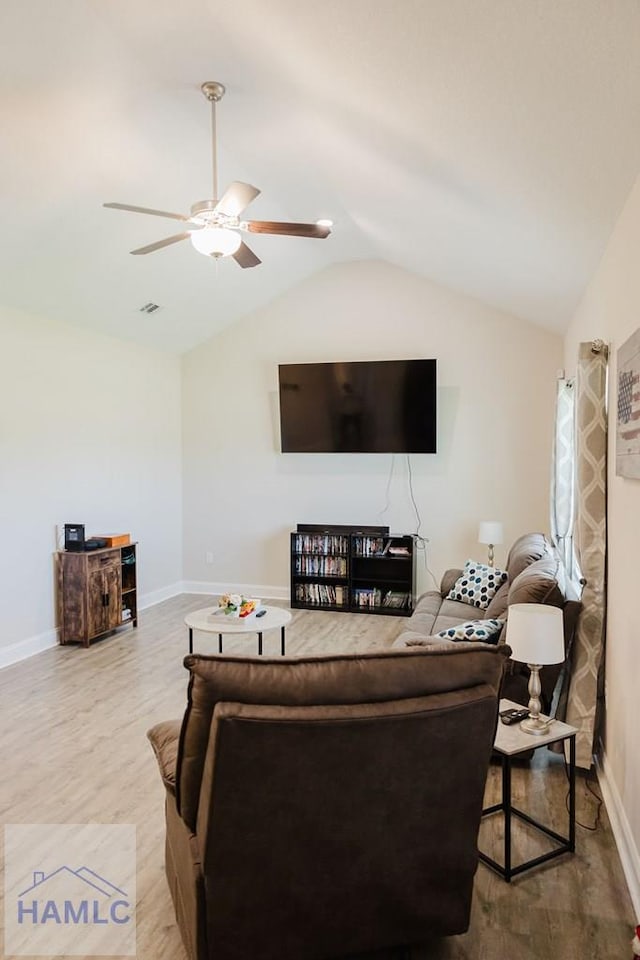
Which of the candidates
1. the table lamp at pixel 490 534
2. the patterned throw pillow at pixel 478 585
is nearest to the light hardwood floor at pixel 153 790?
the patterned throw pillow at pixel 478 585

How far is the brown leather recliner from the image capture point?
1.58 metres

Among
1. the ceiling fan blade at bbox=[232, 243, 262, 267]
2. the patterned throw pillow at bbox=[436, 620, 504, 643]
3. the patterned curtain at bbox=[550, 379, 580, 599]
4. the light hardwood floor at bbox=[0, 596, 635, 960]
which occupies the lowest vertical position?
the light hardwood floor at bbox=[0, 596, 635, 960]

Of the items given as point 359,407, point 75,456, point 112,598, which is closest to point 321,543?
point 359,407

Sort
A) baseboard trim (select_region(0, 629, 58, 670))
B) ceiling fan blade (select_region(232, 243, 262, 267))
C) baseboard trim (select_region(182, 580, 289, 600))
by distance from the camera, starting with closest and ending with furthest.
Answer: ceiling fan blade (select_region(232, 243, 262, 267))
baseboard trim (select_region(0, 629, 58, 670))
baseboard trim (select_region(182, 580, 289, 600))

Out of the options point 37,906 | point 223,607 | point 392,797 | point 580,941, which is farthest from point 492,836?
point 223,607

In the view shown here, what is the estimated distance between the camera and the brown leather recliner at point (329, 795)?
5.18ft

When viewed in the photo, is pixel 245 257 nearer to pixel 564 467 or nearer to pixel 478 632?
pixel 478 632

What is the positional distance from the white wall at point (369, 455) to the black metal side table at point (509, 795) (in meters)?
3.88

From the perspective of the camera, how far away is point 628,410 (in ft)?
8.04

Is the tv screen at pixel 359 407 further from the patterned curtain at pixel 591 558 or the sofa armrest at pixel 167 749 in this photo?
the sofa armrest at pixel 167 749

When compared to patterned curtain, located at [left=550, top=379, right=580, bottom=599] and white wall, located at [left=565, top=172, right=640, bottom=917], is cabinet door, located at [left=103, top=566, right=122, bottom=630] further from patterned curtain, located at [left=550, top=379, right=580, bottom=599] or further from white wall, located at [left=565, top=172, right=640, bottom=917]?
white wall, located at [left=565, top=172, right=640, bottom=917]

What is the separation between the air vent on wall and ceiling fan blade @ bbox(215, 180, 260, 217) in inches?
117

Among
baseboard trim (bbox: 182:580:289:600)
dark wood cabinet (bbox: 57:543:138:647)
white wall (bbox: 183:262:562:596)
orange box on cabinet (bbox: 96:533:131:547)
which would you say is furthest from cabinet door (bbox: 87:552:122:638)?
white wall (bbox: 183:262:562:596)

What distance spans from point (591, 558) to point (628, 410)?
0.95 m
